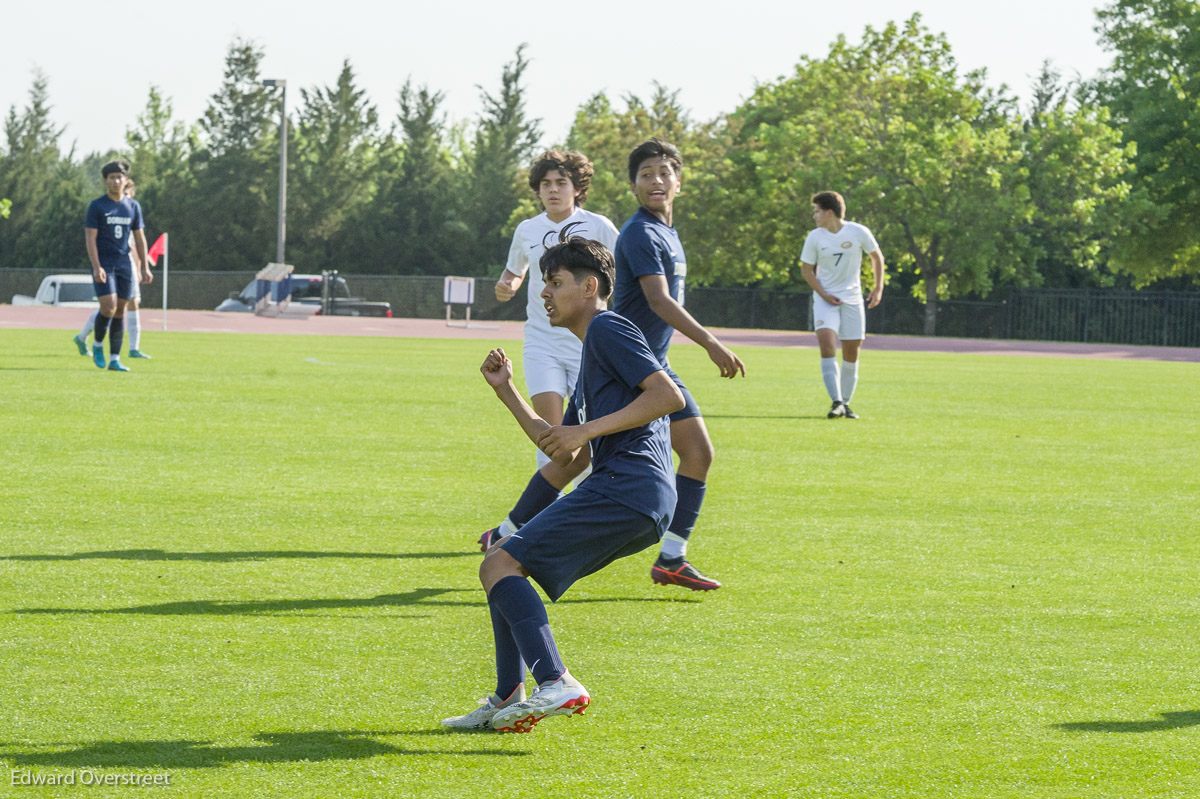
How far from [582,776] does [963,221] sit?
1797 inches

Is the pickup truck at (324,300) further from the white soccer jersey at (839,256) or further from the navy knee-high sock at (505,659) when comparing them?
the navy knee-high sock at (505,659)

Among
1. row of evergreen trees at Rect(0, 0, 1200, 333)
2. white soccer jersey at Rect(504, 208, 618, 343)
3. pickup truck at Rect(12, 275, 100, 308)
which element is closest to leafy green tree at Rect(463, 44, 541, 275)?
row of evergreen trees at Rect(0, 0, 1200, 333)

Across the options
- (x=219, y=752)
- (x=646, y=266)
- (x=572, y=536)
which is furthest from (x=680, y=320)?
(x=219, y=752)

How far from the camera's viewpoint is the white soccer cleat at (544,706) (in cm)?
385

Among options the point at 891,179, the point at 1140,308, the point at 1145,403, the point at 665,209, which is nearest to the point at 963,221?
the point at 891,179

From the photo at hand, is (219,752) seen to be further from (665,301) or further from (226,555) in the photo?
(665,301)

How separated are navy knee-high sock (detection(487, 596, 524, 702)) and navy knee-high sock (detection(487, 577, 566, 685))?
1.9 inches

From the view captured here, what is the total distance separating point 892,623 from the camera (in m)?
5.43

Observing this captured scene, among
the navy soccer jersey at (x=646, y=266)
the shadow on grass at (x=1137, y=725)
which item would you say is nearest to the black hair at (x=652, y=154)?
the navy soccer jersey at (x=646, y=266)

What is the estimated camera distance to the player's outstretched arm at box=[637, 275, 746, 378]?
561 centimetres

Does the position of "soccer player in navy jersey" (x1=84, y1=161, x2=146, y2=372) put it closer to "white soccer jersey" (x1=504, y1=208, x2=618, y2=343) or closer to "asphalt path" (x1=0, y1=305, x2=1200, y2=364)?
"white soccer jersey" (x1=504, y1=208, x2=618, y2=343)

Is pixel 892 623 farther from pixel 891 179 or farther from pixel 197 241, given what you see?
pixel 197 241

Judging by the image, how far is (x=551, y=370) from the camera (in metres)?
6.86

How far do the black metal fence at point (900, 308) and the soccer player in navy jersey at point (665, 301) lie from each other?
46.4 m
